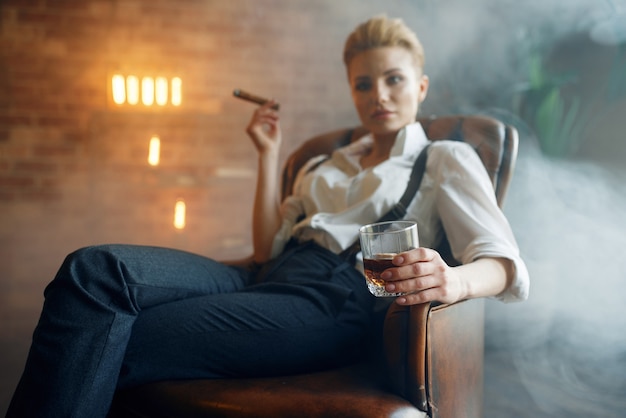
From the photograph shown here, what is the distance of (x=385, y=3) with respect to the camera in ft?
8.54

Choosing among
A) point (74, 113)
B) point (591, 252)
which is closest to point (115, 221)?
point (74, 113)

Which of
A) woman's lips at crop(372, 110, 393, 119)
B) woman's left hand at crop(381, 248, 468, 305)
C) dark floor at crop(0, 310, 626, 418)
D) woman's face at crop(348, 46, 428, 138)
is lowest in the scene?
dark floor at crop(0, 310, 626, 418)

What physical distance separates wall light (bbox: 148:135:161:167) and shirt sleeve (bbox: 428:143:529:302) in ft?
5.85

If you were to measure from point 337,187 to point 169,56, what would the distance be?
63.5 inches

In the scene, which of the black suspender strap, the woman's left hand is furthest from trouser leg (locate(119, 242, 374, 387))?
the woman's left hand

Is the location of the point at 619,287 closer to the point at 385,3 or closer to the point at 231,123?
the point at 385,3

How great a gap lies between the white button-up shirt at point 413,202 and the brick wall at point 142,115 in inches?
47.1

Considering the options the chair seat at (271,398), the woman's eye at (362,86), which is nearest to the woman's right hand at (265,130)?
the woman's eye at (362,86)

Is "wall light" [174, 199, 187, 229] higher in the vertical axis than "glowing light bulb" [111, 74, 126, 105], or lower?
lower

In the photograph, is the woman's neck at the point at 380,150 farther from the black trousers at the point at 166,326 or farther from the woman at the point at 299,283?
the black trousers at the point at 166,326

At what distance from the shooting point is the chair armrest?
3.11ft

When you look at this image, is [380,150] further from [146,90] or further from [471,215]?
[146,90]

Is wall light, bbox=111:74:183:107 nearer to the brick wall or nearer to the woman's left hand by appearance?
the brick wall

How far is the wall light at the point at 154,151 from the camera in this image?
108 inches
